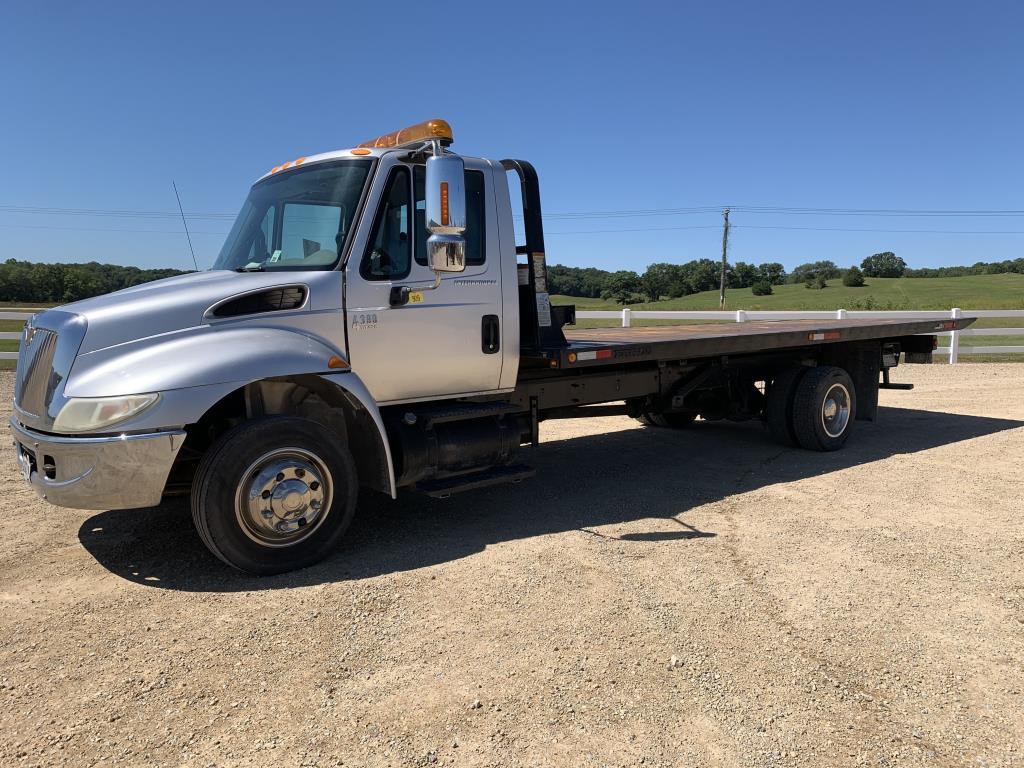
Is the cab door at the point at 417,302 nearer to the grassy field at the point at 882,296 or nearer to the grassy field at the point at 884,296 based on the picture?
the grassy field at the point at 884,296

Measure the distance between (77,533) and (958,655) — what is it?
17.6ft

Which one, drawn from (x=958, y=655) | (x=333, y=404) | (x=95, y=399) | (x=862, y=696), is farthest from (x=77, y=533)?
(x=958, y=655)

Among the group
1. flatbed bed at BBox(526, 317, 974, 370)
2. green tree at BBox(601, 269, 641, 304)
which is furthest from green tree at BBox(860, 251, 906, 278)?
flatbed bed at BBox(526, 317, 974, 370)

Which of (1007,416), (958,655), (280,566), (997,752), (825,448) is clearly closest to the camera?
(997,752)

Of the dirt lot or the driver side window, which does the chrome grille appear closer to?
the dirt lot

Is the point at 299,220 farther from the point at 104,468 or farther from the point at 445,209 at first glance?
the point at 104,468

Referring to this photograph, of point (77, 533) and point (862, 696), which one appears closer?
point (862, 696)

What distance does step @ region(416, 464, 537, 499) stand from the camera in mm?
4891

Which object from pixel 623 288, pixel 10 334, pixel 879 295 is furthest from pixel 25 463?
pixel 879 295

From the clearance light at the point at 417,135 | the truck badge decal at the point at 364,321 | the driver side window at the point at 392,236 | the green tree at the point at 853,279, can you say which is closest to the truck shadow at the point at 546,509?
the truck badge decal at the point at 364,321

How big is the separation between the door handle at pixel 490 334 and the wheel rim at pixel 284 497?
150cm

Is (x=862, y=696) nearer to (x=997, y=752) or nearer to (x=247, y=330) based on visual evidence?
(x=997, y=752)

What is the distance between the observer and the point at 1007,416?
9.82 meters

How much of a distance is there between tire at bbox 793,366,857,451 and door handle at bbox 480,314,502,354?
397cm
